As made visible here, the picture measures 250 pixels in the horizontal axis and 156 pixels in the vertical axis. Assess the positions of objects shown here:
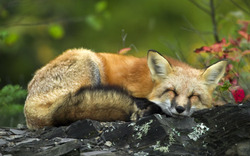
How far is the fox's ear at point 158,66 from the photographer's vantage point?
496 centimetres

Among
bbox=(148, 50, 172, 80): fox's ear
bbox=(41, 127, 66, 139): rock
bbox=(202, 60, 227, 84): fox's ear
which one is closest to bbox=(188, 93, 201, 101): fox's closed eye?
bbox=(202, 60, 227, 84): fox's ear

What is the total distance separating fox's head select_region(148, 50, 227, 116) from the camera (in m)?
4.75

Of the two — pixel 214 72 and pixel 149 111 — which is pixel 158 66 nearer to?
pixel 149 111

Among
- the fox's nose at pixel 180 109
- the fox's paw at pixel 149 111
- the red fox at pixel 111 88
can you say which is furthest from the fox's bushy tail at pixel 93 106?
the fox's nose at pixel 180 109

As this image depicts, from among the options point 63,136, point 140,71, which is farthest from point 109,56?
point 63,136

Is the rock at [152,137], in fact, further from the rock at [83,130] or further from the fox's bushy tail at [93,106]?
the fox's bushy tail at [93,106]

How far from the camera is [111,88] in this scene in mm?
4715

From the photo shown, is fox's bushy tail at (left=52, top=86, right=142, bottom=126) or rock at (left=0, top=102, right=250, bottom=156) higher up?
fox's bushy tail at (left=52, top=86, right=142, bottom=126)

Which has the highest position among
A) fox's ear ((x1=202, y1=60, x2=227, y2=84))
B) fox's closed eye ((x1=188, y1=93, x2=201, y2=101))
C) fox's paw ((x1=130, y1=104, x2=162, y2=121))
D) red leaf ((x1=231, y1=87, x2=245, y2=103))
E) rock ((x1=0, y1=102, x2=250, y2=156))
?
fox's ear ((x1=202, y1=60, x2=227, y2=84))

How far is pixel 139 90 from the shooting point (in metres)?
5.20

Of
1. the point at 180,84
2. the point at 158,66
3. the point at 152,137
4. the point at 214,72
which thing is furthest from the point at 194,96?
the point at 152,137

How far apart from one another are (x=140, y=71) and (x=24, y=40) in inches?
295

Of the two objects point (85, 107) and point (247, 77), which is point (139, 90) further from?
point (247, 77)

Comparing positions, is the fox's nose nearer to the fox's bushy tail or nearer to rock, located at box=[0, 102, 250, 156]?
rock, located at box=[0, 102, 250, 156]
